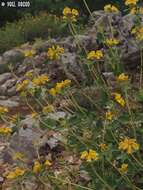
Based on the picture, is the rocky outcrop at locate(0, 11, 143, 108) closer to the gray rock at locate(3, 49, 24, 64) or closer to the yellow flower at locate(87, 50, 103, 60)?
the gray rock at locate(3, 49, 24, 64)

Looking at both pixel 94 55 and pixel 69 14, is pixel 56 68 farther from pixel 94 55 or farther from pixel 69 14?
pixel 94 55

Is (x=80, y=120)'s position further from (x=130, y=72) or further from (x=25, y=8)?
(x=25, y=8)

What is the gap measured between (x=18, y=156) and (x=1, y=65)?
6.69 m

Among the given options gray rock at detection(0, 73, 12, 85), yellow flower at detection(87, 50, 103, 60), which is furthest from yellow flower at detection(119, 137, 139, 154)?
gray rock at detection(0, 73, 12, 85)

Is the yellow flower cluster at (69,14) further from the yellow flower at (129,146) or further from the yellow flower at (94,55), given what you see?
the yellow flower at (129,146)

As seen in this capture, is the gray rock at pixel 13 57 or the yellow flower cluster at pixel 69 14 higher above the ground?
the yellow flower cluster at pixel 69 14

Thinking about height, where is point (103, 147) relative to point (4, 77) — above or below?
above

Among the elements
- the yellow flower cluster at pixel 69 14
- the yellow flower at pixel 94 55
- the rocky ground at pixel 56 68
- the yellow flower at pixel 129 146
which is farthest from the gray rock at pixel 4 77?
the yellow flower at pixel 129 146

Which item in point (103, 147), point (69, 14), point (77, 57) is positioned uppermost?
point (69, 14)

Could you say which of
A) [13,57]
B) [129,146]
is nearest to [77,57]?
[13,57]

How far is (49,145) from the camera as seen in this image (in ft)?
18.6

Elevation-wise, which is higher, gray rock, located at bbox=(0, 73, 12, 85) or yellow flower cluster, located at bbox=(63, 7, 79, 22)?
yellow flower cluster, located at bbox=(63, 7, 79, 22)

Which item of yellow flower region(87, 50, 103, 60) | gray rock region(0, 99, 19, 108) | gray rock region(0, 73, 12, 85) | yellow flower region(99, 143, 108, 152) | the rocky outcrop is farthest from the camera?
gray rock region(0, 73, 12, 85)

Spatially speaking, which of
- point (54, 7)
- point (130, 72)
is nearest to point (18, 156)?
point (130, 72)
